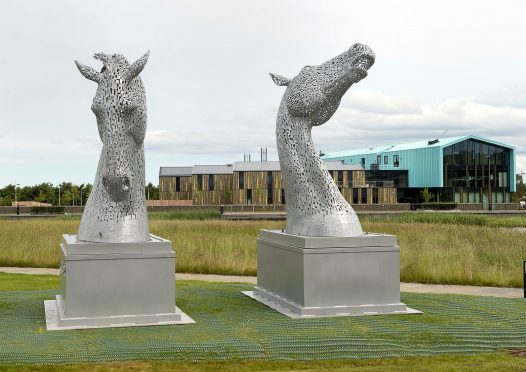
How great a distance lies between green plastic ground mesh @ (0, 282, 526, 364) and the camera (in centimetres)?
608

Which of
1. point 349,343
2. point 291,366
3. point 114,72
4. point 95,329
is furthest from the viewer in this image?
point 114,72

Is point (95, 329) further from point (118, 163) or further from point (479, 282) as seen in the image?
point (479, 282)

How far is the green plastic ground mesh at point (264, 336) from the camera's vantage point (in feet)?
20.0

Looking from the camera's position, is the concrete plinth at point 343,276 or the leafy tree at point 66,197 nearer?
the concrete plinth at point 343,276

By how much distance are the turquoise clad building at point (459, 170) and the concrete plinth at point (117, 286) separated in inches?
2046

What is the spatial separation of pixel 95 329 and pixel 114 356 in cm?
133

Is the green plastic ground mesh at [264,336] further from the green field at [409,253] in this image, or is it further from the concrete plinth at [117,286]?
the green field at [409,253]

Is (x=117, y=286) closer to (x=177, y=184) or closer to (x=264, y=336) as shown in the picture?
(x=264, y=336)

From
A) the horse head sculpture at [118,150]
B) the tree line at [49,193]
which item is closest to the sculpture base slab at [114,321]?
the horse head sculpture at [118,150]

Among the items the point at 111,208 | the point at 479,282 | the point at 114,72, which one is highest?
the point at 114,72

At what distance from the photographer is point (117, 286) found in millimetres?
7512

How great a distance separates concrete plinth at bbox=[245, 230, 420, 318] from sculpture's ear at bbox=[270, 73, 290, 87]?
7.73ft

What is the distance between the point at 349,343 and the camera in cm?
655

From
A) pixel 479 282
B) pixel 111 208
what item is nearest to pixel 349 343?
pixel 111 208
